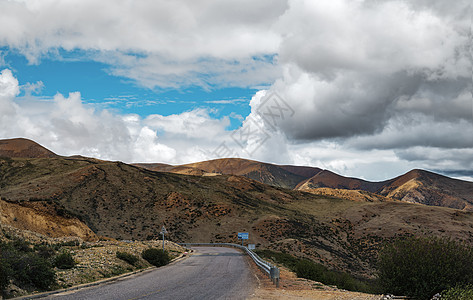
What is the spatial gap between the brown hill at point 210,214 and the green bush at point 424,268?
39.2m

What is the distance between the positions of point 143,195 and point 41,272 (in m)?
78.6

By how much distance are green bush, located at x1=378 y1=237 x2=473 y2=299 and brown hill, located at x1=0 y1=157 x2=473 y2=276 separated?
39.2 m

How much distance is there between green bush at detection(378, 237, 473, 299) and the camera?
14.6 metres

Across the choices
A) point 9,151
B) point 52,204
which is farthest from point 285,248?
point 9,151

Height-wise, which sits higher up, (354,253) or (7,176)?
(7,176)

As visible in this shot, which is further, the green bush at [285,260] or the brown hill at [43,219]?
the brown hill at [43,219]

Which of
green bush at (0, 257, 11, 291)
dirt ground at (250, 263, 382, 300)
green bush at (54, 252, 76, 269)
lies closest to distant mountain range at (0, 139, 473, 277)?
green bush at (54, 252, 76, 269)

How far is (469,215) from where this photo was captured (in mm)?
103125

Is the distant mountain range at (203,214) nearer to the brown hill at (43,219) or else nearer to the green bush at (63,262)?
the brown hill at (43,219)

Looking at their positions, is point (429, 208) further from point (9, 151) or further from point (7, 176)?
point (9, 151)

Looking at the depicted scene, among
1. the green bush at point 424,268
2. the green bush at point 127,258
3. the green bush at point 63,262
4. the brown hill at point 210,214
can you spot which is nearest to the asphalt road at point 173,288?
the green bush at point 63,262

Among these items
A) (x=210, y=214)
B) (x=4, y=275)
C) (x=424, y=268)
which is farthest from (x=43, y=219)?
(x=210, y=214)

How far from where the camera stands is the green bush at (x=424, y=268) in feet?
47.9

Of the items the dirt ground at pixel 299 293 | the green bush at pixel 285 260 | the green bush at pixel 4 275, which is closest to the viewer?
the green bush at pixel 4 275
